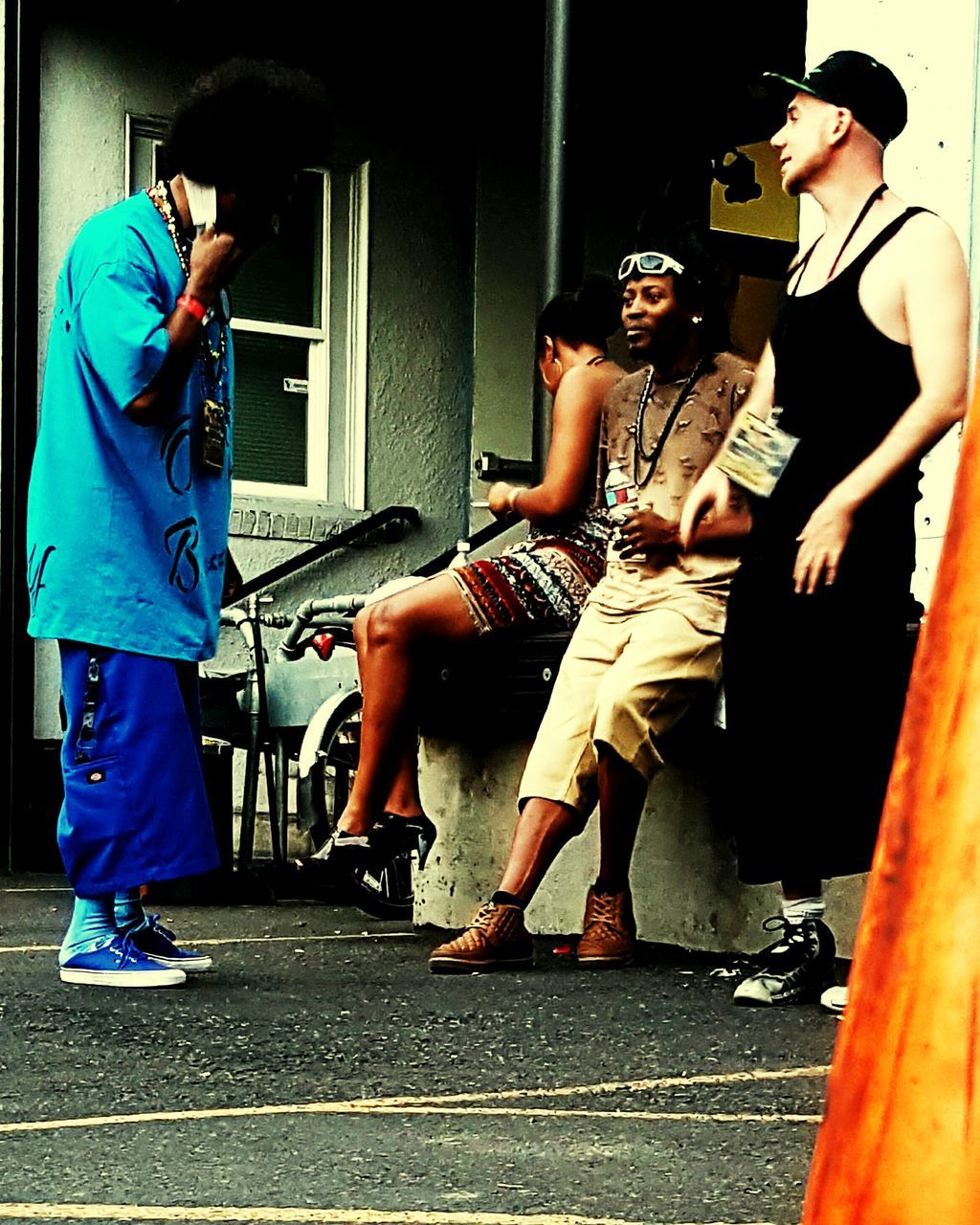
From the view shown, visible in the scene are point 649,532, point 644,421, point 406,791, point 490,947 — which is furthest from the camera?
point 406,791

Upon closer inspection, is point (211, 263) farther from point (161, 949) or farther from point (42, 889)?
point (42, 889)

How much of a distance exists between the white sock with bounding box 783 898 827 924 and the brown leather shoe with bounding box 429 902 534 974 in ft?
2.41

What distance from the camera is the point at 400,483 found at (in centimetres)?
1111

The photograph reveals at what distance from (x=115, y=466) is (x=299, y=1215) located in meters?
2.54

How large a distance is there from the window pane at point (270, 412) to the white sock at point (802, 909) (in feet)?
21.3

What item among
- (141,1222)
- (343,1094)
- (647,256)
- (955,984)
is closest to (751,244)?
(647,256)

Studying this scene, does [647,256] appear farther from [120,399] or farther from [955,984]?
[955,984]

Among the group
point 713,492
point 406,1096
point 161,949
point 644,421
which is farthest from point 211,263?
point 406,1096

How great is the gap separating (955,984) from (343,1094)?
262 centimetres

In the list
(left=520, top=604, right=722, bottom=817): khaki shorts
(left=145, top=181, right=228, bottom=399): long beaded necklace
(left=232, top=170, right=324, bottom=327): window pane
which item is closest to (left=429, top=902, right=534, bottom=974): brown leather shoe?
(left=520, top=604, right=722, bottom=817): khaki shorts

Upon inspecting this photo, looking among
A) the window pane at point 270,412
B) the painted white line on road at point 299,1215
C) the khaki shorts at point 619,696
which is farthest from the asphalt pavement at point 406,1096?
the window pane at point 270,412

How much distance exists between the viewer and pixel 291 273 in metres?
10.9

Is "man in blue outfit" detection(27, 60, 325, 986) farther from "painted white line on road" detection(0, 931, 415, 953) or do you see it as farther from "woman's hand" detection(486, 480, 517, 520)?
"woman's hand" detection(486, 480, 517, 520)

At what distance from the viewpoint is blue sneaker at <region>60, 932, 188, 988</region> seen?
14.8ft
